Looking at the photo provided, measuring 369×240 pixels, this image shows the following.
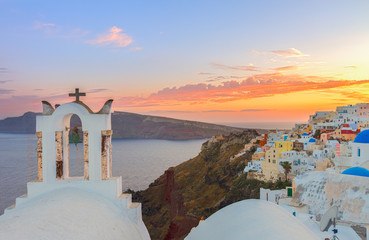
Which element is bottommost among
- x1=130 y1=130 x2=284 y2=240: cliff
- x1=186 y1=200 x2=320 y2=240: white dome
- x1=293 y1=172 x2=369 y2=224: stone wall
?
x1=130 y1=130 x2=284 y2=240: cliff

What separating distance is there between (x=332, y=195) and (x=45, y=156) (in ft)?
34.0

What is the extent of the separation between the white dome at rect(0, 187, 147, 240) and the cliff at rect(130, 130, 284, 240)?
24.1 meters

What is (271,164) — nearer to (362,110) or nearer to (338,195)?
(338,195)

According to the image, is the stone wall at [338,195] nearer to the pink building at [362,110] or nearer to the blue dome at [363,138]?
the blue dome at [363,138]

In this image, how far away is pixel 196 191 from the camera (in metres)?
44.7

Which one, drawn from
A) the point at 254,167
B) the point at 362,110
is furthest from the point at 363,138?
the point at 362,110

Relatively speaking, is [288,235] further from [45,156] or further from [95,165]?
[45,156]

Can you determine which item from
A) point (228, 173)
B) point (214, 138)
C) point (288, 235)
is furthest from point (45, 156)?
point (214, 138)

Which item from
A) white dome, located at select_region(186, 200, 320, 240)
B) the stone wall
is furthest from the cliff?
white dome, located at select_region(186, 200, 320, 240)

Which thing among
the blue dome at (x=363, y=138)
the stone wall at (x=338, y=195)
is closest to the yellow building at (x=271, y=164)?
the blue dome at (x=363, y=138)

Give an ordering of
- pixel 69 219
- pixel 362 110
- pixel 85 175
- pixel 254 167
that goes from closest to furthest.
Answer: pixel 69 219 < pixel 85 175 < pixel 254 167 < pixel 362 110

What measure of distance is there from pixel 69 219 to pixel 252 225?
2597mm

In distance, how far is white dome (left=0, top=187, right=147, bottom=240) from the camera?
3.99 meters

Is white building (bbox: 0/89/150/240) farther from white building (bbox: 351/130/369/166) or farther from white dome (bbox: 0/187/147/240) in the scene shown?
white building (bbox: 351/130/369/166)
